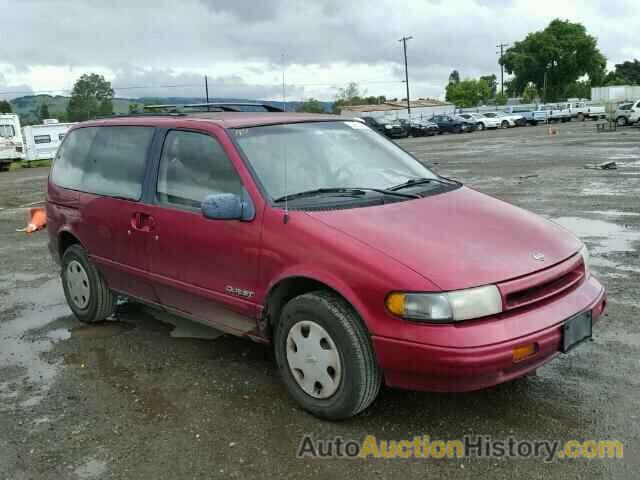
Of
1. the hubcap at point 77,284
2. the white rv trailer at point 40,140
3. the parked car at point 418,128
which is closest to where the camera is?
the hubcap at point 77,284

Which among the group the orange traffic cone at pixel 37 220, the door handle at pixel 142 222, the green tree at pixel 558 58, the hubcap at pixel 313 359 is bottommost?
the hubcap at pixel 313 359

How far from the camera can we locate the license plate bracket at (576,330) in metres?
3.33

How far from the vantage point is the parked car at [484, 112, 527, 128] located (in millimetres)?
51781

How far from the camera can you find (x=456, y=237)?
136 inches

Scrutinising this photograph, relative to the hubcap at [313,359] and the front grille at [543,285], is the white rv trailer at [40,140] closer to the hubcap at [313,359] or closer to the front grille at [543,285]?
the hubcap at [313,359]

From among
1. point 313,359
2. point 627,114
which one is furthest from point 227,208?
point 627,114

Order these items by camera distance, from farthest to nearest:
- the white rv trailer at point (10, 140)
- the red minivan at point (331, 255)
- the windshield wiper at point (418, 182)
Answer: the white rv trailer at point (10, 140), the windshield wiper at point (418, 182), the red minivan at point (331, 255)

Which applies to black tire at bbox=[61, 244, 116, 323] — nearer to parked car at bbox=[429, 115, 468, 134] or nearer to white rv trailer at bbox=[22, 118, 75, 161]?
white rv trailer at bbox=[22, 118, 75, 161]

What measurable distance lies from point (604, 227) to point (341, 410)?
647 centimetres

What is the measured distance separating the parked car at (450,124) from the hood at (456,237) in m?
46.2

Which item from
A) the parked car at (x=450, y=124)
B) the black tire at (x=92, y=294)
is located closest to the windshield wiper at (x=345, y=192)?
the black tire at (x=92, y=294)

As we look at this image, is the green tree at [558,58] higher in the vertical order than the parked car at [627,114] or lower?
higher

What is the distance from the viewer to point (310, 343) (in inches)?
139

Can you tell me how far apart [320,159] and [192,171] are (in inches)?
33.4
